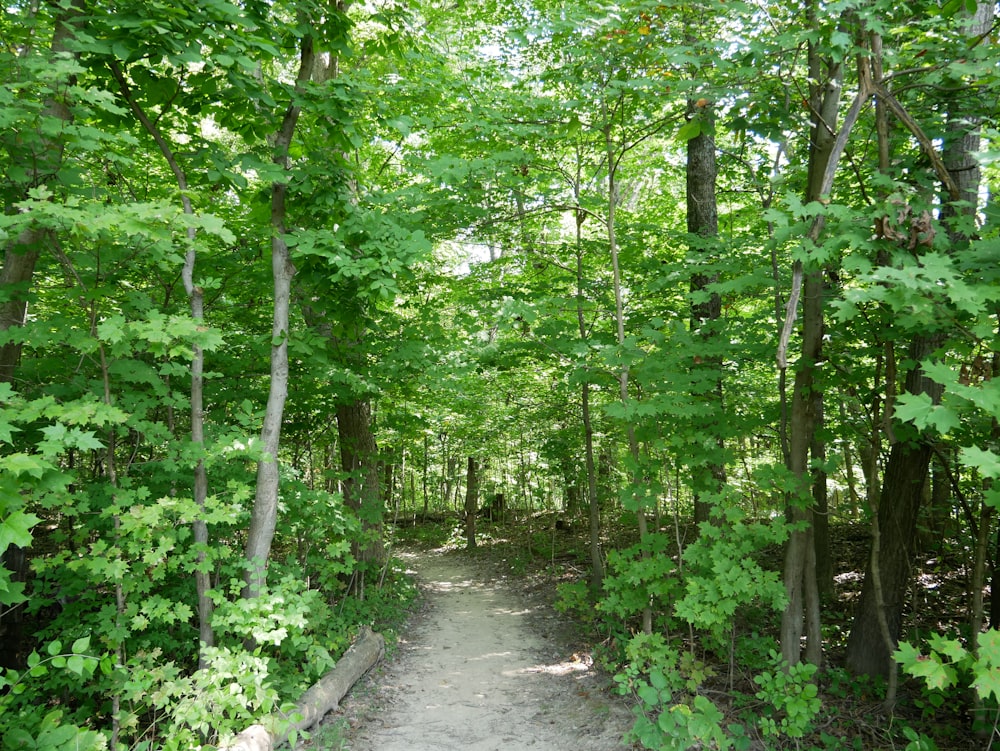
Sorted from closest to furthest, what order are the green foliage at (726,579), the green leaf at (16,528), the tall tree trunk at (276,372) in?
the green leaf at (16,528) < the green foliage at (726,579) < the tall tree trunk at (276,372)

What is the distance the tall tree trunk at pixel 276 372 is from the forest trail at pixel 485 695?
64.2 inches

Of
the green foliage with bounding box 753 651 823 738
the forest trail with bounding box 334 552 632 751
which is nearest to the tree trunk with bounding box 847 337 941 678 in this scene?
the green foliage with bounding box 753 651 823 738

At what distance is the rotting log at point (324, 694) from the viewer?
3.64 metres

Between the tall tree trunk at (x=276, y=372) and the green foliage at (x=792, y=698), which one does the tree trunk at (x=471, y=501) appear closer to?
the tall tree trunk at (x=276, y=372)

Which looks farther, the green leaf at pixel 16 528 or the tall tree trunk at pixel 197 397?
the tall tree trunk at pixel 197 397

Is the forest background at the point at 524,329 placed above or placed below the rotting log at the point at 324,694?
above

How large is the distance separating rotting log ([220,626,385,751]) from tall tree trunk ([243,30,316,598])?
3.26 ft

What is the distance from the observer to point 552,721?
4.55 metres

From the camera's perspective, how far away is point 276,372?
494 centimetres

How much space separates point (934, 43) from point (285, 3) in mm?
4536

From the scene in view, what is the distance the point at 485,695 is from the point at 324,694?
55.8 inches

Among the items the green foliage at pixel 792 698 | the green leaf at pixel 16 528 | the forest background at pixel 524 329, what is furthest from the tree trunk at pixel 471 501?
the green leaf at pixel 16 528

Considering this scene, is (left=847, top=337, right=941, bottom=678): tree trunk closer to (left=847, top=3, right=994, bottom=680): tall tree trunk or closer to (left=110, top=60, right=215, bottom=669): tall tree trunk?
(left=847, top=3, right=994, bottom=680): tall tree trunk

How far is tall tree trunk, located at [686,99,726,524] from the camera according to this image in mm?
4676
